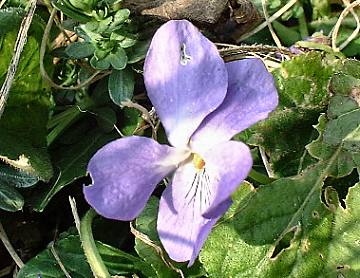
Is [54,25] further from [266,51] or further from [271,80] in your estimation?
[271,80]

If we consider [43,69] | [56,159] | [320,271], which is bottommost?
[320,271]

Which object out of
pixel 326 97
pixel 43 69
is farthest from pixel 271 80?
pixel 43 69

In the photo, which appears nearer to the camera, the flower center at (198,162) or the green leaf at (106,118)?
the flower center at (198,162)

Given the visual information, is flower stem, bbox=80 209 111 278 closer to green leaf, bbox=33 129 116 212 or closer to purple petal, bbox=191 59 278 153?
green leaf, bbox=33 129 116 212

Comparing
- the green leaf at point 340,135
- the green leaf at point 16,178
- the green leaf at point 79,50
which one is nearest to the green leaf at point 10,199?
the green leaf at point 16,178

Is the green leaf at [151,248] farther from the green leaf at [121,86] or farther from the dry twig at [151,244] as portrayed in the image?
the green leaf at [121,86]

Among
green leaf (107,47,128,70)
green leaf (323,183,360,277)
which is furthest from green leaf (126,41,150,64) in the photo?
green leaf (323,183,360,277)

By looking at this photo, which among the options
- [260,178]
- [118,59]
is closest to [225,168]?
[260,178]
